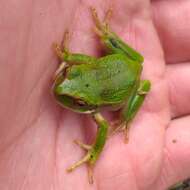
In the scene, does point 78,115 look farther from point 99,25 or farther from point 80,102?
point 99,25

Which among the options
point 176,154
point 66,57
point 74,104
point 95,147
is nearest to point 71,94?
point 74,104

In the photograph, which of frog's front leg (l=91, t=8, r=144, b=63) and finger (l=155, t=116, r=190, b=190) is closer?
frog's front leg (l=91, t=8, r=144, b=63)

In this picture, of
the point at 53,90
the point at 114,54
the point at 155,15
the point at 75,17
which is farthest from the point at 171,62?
the point at 53,90

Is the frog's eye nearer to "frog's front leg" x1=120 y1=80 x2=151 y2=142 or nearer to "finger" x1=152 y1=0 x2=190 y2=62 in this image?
"frog's front leg" x1=120 y1=80 x2=151 y2=142

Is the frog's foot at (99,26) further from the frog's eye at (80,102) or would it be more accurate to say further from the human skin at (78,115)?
the frog's eye at (80,102)

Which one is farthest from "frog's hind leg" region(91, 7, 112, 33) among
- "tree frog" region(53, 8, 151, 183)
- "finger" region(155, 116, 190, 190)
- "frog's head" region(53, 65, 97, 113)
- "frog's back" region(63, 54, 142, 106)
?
"finger" region(155, 116, 190, 190)
